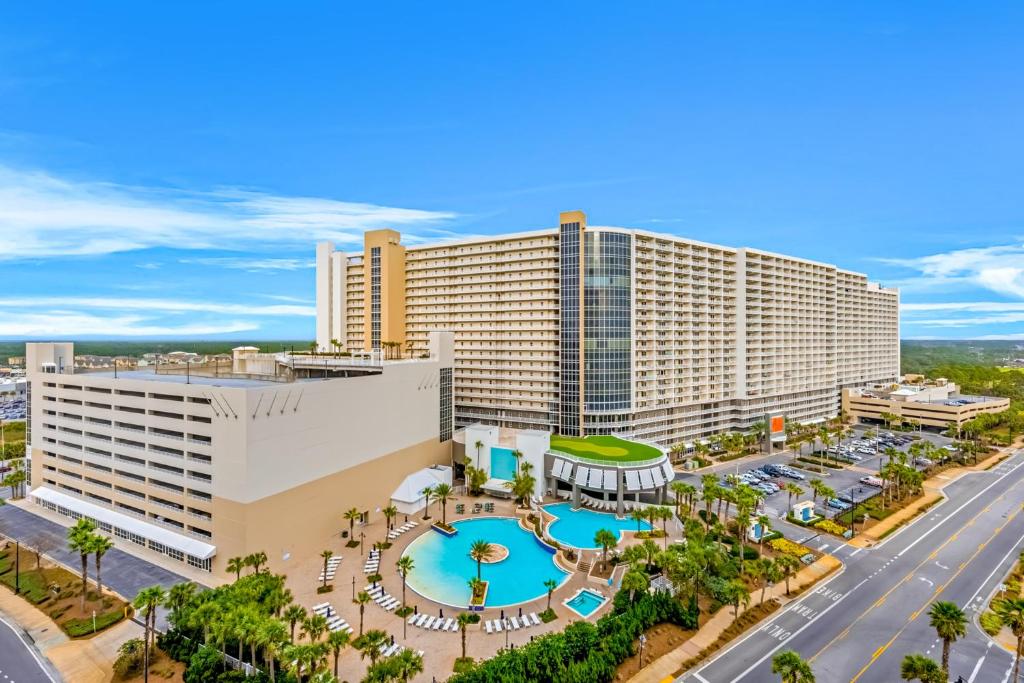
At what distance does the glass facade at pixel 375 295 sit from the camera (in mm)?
98188

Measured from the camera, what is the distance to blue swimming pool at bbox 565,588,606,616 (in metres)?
42.8

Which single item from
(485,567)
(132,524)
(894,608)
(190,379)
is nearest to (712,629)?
(894,608)

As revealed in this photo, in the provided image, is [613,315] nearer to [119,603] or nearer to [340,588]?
[340,588]

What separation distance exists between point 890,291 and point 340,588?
170388 millimetres

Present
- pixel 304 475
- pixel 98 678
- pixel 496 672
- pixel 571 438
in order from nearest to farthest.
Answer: pixel 496 672, pixel 98 678, pixel 304 475, pixel 571 438

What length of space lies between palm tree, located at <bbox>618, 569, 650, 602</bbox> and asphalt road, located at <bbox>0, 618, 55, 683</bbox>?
43528mm

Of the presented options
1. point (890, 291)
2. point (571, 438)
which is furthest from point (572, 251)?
point (890, 291)

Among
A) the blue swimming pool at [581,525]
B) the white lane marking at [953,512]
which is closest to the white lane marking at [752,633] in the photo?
the white lane marking at [953,512]

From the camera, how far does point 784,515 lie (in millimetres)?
64750

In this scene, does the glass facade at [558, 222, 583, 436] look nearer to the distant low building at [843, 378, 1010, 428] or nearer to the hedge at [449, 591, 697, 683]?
the hedge at [449, 591, 697, 683]

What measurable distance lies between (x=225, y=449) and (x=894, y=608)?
65.1 m

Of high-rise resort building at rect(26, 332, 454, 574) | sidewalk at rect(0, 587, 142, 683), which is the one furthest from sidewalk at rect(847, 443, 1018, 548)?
sidewalk at rect(0, 587, 142, 683)

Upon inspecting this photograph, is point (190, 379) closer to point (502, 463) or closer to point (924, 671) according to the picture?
point (502, 463)

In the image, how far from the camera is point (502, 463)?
73.2 m
